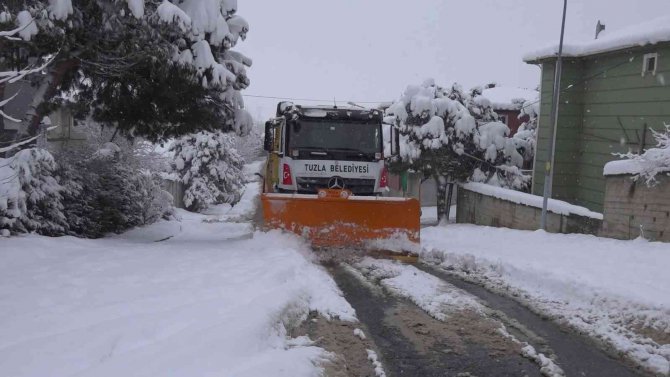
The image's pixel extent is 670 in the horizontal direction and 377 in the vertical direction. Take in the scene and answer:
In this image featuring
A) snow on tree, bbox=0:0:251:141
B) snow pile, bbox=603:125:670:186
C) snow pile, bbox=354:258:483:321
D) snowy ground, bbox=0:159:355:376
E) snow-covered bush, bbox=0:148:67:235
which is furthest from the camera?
snow pile, bbox=603:125:670:186

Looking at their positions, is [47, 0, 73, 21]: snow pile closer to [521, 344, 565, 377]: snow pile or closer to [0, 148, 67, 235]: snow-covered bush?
[0, 148, 67, 235]: snow-covered bush

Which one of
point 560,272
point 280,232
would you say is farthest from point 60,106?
point 560,272

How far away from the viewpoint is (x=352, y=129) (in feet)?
34.4

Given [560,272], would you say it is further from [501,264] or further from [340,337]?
[340,337]

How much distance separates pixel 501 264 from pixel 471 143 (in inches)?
531

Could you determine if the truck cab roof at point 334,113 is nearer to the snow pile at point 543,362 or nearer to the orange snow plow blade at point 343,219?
the orange snow plow blade at point 343,219

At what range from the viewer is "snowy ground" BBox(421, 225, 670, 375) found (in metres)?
4.88

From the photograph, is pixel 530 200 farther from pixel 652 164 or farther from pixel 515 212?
pixel 652 164

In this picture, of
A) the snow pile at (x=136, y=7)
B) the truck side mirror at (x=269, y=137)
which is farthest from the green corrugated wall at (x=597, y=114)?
the snow pile at (x=136, y=7)

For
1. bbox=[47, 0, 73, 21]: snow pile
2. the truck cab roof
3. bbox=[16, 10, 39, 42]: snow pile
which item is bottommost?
the truck cab roof

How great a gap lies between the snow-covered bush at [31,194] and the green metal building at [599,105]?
40.9 ft

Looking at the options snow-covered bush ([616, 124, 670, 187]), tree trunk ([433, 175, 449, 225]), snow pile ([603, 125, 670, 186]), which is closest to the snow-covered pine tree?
tree trunk ([433, 175, 449, 225])

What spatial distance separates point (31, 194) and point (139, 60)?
8.42 ft

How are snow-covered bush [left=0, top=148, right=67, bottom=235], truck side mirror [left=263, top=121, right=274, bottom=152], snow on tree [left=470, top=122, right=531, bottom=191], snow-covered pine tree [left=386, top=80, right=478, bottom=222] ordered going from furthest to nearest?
snow-covered pine tree [left=386, top=80, right=478, bottom=222] < snow on tree [left=470, top=122, right=531, bottom=191] < truck side mirror [left=263, top=121, right=274, bottom=152] < snow-covered bush [left=0, top=148, right=67, bottom=235]
